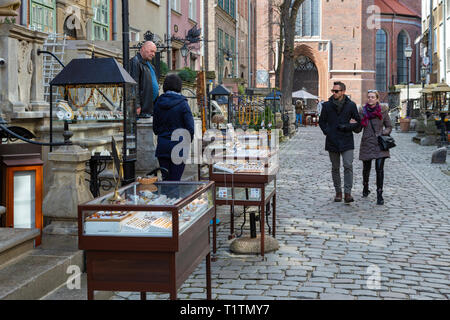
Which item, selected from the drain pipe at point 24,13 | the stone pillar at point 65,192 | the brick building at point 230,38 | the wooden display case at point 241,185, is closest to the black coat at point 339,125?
the wooden display case at point 241,185

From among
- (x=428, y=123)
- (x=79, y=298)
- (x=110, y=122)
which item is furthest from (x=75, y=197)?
(x=428, y=123)

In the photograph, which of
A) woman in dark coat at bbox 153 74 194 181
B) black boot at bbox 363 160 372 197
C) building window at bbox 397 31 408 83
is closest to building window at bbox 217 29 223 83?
black boot at bbox 363 160 372 197

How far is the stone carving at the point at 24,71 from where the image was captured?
7.93 m

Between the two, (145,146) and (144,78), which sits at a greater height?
(144,78)

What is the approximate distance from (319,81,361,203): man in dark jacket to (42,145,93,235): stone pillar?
4.84 metres

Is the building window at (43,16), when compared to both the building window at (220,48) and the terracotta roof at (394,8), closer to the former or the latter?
the building window at (220,48)

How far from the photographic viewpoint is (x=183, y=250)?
3.95m

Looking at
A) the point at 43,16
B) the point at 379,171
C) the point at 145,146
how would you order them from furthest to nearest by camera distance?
the point at 43,16 < the point at 379,171 < the point at 145,146

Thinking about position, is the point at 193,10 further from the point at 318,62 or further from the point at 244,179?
the point at 318,62

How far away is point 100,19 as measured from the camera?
1802cm

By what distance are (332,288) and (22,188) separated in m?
2.86

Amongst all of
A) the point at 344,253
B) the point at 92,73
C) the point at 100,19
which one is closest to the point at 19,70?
the point at 92,73

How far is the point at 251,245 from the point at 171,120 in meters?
1.60

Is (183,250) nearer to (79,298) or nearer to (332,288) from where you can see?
(79,298)
